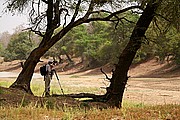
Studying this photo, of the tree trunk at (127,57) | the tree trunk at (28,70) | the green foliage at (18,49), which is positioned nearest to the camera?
the tree trunk at (127,57)

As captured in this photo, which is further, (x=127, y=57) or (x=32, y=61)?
(x=32, y=61)

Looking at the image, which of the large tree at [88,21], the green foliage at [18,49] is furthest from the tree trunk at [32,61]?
the green foliage at [18,49]

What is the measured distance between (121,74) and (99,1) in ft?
8.35

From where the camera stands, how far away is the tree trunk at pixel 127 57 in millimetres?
10875

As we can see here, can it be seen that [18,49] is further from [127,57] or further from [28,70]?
[127,57]

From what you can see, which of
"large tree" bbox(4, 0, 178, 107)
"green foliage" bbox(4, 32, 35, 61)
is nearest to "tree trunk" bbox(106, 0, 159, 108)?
"large tree" bbox(4, 0, 178, 107)

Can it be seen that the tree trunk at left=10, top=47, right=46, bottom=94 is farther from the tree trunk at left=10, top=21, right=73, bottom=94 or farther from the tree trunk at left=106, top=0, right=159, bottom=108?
the tree trunk at left=106, top=0, right=159, bottom=108

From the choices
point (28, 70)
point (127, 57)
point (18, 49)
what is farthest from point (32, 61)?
point (18, 49)

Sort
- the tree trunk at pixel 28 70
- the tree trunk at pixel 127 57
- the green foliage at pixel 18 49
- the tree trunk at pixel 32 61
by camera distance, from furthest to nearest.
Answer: the green foliage at pixel 18 49
the tree trunk at pixel 28 70
the tree trunk at pixel 32 61
the tree trunk at pixel 127 57

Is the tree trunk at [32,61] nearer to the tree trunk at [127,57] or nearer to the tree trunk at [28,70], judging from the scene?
the tree trunk at [28,70]

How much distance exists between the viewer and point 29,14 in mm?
15250

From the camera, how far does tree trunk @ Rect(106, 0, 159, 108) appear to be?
10875 millimetres

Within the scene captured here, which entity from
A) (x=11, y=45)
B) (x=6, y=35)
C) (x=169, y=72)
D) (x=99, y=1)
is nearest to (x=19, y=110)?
(x=99, y=1)

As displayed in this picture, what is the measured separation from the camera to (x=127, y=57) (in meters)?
11.2
